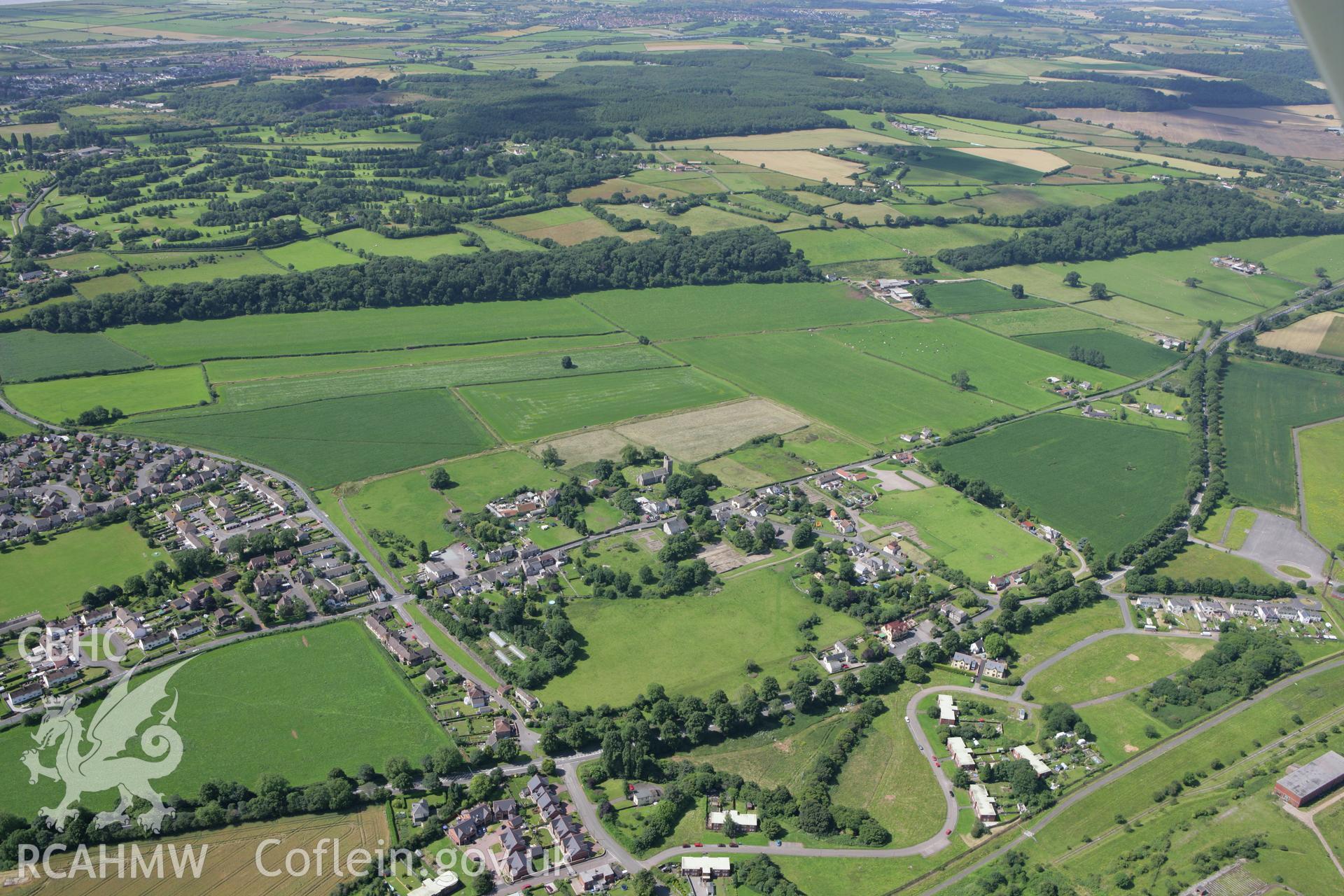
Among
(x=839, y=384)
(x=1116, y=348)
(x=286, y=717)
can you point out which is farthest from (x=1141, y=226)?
(x=286, y=717)

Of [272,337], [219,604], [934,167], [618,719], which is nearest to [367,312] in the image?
[272,337]

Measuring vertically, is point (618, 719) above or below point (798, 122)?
below

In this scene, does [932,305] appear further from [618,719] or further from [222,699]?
[222,699]

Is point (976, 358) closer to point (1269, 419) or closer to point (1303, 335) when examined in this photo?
point (1269, 419)

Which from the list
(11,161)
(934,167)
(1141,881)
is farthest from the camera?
(934,167)

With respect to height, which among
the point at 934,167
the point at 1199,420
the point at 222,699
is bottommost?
the point at 222,699

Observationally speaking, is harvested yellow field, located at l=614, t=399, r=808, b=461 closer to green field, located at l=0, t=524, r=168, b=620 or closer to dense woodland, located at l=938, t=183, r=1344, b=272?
green field, located at l=0, t=524, r=168, b=620

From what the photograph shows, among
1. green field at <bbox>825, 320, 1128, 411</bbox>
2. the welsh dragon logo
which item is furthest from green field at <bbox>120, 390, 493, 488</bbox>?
green field at <bbox>825, 320, 1128, 411</bbox>
